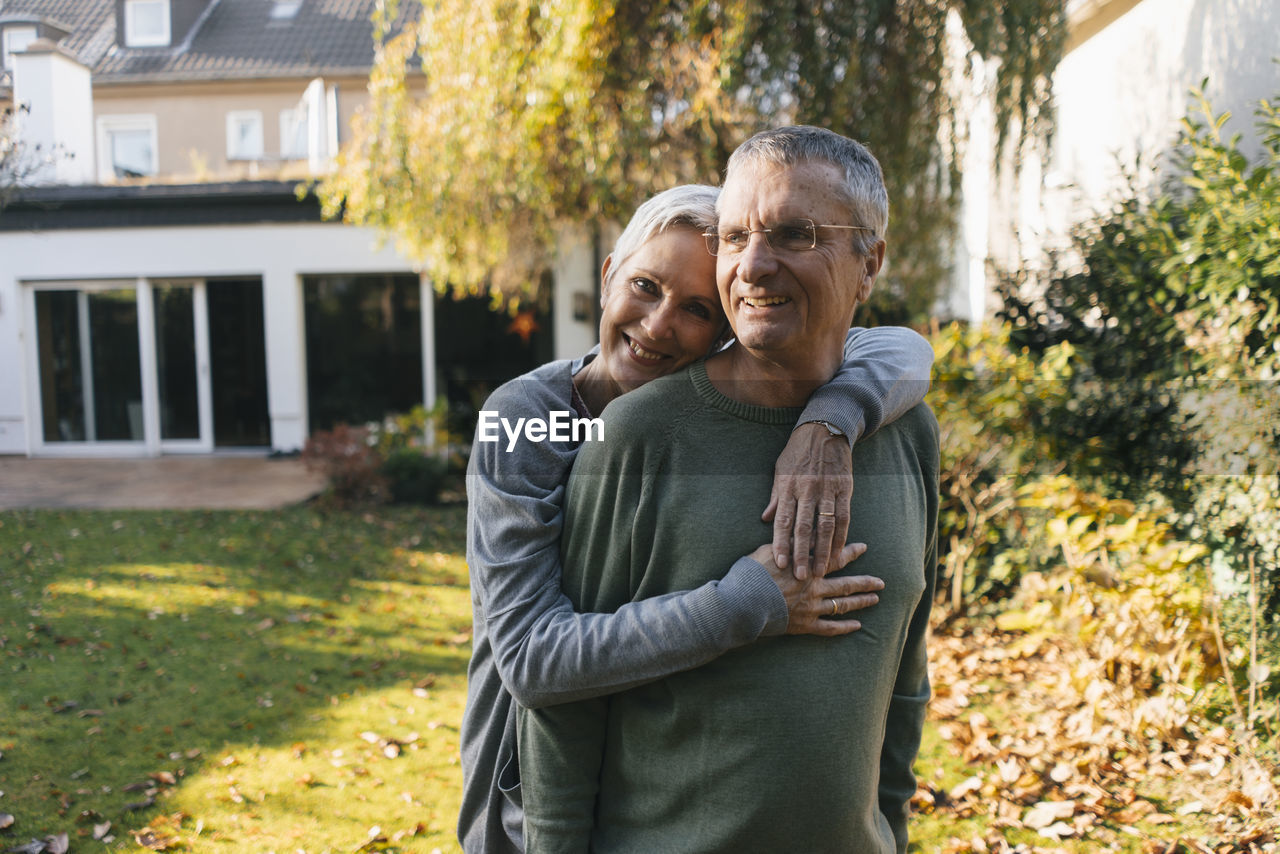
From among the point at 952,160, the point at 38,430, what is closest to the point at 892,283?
the point at 952,160

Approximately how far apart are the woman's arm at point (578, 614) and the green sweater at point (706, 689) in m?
0.04

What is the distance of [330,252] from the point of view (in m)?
12.4

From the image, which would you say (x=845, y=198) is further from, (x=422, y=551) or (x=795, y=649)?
(x=422, y=551)

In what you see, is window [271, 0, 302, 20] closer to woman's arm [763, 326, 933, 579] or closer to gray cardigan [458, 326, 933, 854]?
gray cardigan [458, 326, 933, 854]

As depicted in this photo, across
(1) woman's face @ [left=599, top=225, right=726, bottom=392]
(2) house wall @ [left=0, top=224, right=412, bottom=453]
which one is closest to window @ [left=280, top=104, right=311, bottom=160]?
(2) house wall @ [left=0, top=224, right=412, bottom=453]

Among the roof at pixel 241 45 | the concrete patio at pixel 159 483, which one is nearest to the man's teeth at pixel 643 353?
the concrete patio at pixel 159 483

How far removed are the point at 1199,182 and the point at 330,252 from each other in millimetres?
11122

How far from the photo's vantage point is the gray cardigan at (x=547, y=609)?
3.94 feet

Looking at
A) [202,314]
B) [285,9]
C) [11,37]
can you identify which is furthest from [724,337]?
[285,9]

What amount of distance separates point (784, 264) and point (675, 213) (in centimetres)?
26

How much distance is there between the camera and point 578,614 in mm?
1273

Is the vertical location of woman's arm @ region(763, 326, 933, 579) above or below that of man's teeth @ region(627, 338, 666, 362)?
below

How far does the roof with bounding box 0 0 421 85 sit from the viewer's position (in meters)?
18.0

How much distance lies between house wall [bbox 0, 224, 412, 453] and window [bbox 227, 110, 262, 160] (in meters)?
6.65
